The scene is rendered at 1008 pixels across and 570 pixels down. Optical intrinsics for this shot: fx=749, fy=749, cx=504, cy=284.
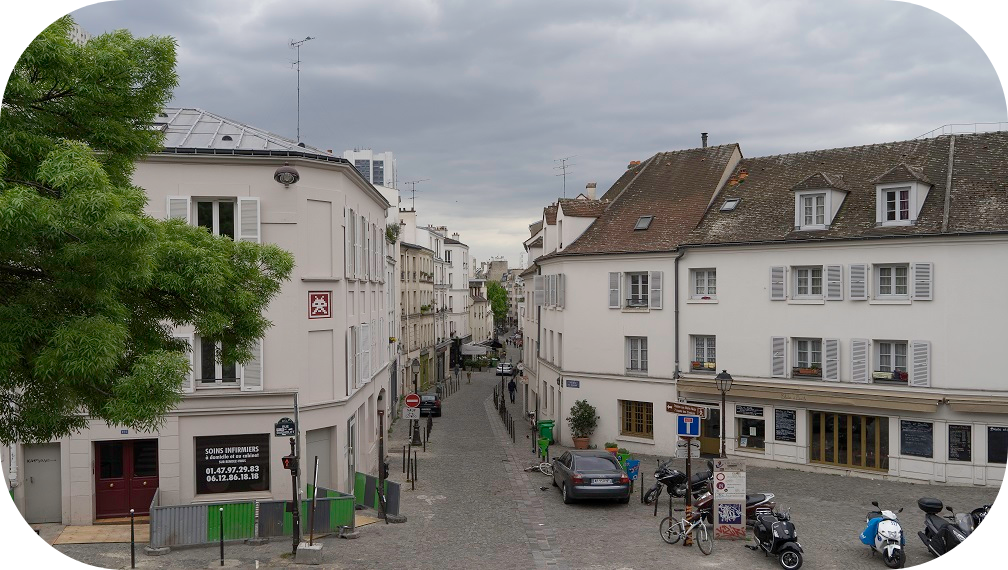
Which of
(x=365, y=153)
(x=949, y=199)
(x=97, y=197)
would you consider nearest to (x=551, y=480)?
(x=949, y=199)

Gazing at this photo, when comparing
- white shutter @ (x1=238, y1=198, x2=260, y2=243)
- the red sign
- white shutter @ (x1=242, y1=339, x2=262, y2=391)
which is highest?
white shutter @ (x1=238, y1=198, x2=260, y2=243)

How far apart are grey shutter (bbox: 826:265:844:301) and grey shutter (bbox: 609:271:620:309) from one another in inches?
304

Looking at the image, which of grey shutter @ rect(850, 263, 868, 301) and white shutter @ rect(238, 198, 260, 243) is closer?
white shutter @ rect(238, 198, 260, 243)

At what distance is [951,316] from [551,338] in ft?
53.6

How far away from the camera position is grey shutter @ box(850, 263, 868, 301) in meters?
23.5

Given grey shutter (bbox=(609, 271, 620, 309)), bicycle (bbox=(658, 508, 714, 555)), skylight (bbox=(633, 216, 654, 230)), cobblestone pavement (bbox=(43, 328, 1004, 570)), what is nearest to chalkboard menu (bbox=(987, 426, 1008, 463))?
cobblestone pavement (bbox=(43, 328, 1004, 570))

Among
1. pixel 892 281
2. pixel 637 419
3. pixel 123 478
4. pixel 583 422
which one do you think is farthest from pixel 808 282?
pixel 123 478

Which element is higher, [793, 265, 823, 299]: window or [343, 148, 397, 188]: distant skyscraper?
[343, 148, 397, 188]: distant skyscraper

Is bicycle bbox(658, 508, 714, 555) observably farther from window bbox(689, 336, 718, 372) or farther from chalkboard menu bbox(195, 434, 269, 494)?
window bbox(689, 336, 718, 372)

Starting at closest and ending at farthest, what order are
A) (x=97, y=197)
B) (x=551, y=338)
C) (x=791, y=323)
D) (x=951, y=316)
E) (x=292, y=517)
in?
(x=97, y=197) < (x=292, y=517) < (x=951, y=316) < (x=791, y=323) < (x=551, y=338)

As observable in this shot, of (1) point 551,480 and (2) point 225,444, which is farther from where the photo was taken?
(1) point 551,480

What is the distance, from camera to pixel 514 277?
194 metres

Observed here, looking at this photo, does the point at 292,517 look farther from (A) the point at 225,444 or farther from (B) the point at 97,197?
(B) the point at 97,197

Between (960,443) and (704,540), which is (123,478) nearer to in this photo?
(704,540)
